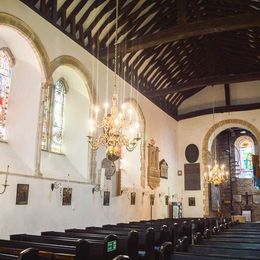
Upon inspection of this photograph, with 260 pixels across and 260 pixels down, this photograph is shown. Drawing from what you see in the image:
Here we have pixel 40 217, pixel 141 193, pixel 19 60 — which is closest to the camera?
pixel 40 217

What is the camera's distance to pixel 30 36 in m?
7.94

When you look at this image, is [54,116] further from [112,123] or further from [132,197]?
[132,197]

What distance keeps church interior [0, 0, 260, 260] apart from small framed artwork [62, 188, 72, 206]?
0.04 meters

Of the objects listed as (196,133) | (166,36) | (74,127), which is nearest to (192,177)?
(196,133)

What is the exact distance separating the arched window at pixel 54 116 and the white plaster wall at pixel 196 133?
30.1 ft

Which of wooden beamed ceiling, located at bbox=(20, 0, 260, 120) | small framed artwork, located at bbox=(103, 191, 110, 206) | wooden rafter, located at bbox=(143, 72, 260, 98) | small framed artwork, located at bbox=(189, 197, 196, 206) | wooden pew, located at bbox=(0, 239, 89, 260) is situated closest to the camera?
wooden pew, located at bbox=(0, 239, 89, 260)

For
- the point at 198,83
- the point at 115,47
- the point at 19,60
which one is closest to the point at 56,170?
the point at 19,60

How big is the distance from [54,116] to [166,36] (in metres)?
3.85

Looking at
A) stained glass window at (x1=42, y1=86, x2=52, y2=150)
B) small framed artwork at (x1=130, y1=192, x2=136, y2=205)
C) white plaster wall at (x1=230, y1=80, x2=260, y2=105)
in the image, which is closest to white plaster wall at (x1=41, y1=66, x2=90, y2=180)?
stained glass window at (x1=42, y1=86, x2=52, y2=150)

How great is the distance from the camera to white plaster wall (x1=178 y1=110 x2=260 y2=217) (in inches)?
650

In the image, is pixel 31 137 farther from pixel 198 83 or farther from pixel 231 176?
pixel 231 176

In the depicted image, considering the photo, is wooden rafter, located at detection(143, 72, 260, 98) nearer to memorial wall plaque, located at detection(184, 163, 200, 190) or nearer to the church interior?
the church interior

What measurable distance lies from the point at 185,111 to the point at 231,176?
649 cm

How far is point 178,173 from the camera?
17359 millimetres
